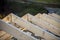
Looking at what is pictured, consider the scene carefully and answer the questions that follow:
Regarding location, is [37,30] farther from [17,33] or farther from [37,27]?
[17,33]

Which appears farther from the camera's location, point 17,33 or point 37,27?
point 37,27

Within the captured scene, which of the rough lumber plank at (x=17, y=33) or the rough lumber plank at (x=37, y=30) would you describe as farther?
the rough lumber plank at (x=37, y=30)

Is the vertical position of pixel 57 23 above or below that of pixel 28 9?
above

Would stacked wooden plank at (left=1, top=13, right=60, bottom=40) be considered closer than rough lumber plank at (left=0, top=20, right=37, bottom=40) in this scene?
No

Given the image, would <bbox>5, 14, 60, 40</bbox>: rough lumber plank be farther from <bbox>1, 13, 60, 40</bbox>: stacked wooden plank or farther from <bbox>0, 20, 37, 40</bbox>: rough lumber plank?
<bbox>0, 20, 37, 40</bbox>: rough lumber plank

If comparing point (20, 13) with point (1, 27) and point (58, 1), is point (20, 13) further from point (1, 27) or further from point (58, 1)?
point (1, 27)

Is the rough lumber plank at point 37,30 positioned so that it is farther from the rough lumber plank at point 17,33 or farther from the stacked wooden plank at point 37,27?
the rough lumber plank at point 17,33

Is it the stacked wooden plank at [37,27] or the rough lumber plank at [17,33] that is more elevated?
the rough lumber plank at [17,33]

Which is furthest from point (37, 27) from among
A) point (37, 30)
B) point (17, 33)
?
point (17, 33)

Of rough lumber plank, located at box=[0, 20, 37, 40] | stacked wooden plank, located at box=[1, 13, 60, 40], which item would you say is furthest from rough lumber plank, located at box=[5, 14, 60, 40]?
rough lumber plank, located at box=[0, 20, 37, 40]

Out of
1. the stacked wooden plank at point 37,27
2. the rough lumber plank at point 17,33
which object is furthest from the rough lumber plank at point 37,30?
the rough lumber plank at point 17,33

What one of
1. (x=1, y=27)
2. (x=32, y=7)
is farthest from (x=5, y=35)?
(x=32, y=7)
